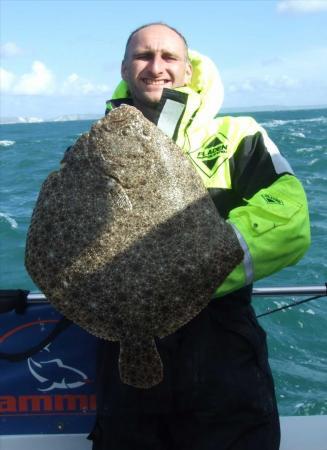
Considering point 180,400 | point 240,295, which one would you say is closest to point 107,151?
point 240,295

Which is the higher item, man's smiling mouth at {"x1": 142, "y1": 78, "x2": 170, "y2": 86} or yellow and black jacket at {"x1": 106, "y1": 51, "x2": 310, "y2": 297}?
man's smiling mouth at {"x1": 142, "y1": 78, "x2": 170, "y2": 86}

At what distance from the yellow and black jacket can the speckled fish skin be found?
134 millimetres

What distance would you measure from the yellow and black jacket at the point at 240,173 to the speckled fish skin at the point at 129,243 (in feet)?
0.44

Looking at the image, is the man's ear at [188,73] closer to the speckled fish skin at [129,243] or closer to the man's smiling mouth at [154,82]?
the man's smiling mouth at [154,82]

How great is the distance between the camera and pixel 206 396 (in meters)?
2.46

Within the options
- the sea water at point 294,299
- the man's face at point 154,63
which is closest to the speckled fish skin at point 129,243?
the man's face at point 154,63

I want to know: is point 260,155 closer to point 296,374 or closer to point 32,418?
point 32,418

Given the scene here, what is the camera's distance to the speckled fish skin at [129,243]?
2.13 metres

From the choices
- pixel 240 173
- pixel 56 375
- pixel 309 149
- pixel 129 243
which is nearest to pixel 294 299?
pixel 56 375

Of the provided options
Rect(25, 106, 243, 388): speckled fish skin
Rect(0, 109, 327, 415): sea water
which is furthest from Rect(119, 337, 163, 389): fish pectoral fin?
Rect(0, 109, 327, 415): sea water

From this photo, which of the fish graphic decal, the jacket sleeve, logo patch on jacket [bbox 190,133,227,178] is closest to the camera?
the jacket sleeve

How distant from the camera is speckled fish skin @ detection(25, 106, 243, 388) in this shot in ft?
7.00

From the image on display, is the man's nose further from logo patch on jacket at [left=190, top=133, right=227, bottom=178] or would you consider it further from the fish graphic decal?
the fish graphic decal

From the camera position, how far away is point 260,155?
8.54 feet
